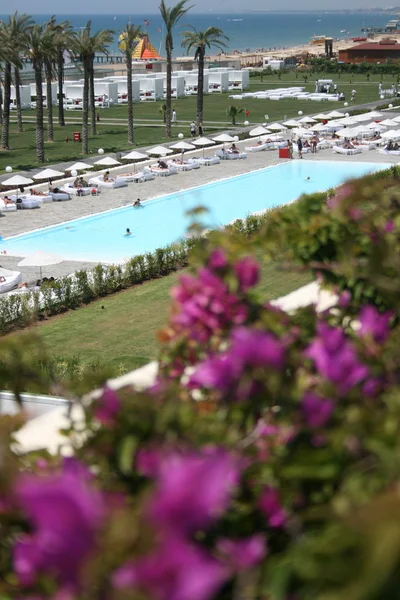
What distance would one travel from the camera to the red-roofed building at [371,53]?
86750mm

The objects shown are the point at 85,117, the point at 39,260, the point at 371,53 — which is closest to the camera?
the point at 39,260

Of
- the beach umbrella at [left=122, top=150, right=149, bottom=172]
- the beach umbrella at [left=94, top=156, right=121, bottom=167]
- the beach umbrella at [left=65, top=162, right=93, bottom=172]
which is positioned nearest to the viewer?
the beach umbrella at [left=65, top=162, right=93, bottom=172]

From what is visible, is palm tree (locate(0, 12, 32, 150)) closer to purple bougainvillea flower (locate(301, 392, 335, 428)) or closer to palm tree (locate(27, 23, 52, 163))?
palm tree (locate(27, 23, 52, 163))

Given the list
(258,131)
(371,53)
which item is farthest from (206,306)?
(371,53)

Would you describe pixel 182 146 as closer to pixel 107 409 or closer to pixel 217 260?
pixel 217 260

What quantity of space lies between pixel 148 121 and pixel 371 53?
47002 mm

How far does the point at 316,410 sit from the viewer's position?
1.91 meters

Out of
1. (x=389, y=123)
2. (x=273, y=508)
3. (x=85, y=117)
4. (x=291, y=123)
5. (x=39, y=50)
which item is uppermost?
(x=39, y=50)

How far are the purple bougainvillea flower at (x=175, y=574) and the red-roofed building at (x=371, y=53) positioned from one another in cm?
8995

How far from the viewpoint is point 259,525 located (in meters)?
1.95

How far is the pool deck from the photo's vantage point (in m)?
20.7

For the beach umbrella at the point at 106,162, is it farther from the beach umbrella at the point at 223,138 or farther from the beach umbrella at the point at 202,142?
the beach umbrella at the point at 223,138

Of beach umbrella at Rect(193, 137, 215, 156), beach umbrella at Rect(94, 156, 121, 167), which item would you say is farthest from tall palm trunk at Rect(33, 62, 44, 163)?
beach umbrella at Rect(193, 137, 215, 156)

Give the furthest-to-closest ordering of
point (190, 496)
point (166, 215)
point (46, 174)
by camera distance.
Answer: point (46, 174), point (166, 215), point (190, 496)
